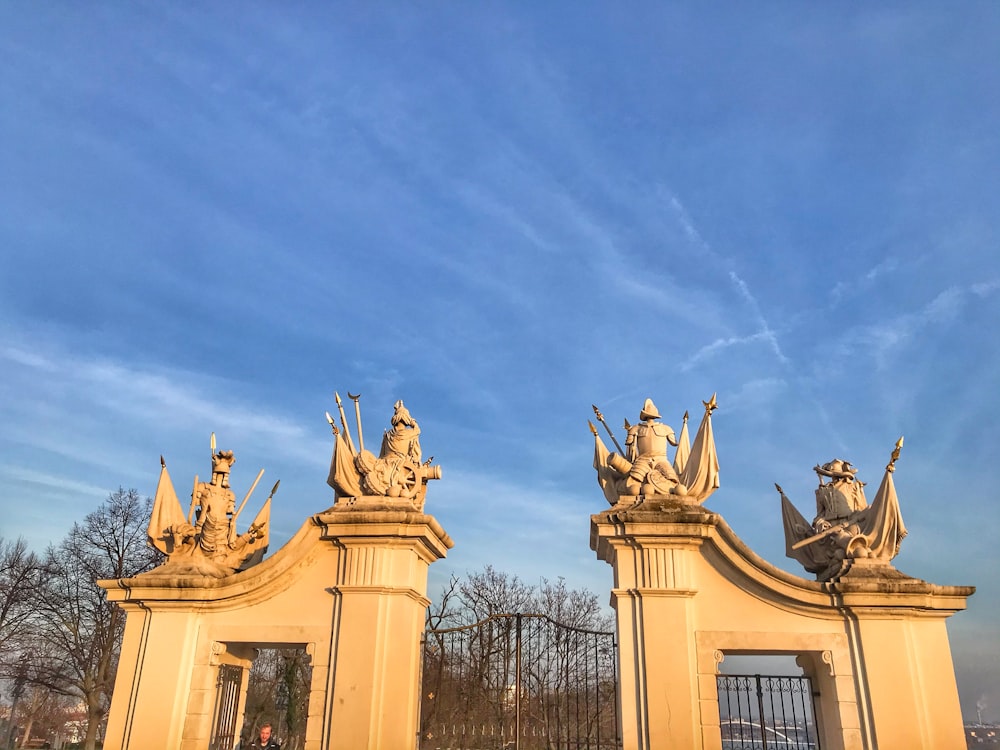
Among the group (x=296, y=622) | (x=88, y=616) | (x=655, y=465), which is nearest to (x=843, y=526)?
(x=655, y=465)

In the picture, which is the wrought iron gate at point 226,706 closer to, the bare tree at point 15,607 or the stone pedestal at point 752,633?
the stone pedestal at point 752,633

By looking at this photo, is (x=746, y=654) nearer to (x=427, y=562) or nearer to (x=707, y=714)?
(x=707, y=714)

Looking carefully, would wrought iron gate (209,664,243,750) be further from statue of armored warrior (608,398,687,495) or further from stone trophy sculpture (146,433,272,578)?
statue of armored warrior (608,398,687,495)

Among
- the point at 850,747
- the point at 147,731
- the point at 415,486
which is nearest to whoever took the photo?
the point at 850,747

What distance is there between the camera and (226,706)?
438 inches

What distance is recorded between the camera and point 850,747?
935 centimetres

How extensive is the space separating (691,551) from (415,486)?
402cm

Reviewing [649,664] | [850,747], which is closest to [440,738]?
[649,664]

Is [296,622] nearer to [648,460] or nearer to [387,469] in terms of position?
[387,469]

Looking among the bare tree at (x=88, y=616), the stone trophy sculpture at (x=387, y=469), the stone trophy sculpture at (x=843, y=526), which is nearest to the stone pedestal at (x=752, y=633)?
the stone trophy sculpture at (x=843, y=526)

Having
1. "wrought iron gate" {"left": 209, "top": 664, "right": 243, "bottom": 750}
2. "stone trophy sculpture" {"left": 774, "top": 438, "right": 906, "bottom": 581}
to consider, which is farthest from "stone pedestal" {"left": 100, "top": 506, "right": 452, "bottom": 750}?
"stone trophy sculpture" {"left": 774, "top": 438, "right": 906, "bottom": 581}

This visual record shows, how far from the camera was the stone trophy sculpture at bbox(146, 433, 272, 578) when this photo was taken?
36.4 ft

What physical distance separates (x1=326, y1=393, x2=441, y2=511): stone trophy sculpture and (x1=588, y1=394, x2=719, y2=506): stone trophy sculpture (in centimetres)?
260

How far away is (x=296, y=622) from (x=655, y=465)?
548cm
